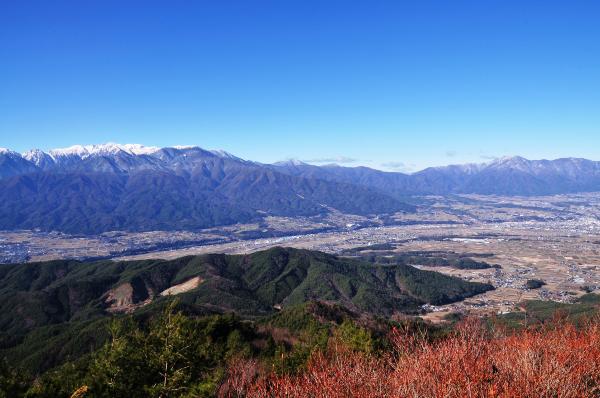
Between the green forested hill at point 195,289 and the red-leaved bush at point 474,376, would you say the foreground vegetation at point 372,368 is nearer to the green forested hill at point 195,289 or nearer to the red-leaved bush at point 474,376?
the red-leaved bush at point 474,376

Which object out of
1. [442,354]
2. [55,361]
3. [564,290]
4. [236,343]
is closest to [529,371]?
[442,354]

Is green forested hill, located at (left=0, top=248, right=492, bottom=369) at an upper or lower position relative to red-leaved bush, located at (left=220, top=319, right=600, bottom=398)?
lower

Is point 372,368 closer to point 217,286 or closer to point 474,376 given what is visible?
point 474,376

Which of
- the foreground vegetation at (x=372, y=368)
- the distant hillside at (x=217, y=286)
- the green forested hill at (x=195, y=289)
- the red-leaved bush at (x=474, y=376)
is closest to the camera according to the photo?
the red-leaved bush at (x=474, y=376)

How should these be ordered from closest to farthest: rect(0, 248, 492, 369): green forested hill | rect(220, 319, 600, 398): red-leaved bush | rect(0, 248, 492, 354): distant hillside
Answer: rect(220, 319, 600, 398): red-leaved bush, rect(0, 248, 492, 369): green forested hill, rect(0, 248, 492, 354): distant hillside

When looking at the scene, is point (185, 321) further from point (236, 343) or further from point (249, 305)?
point (249, 305)

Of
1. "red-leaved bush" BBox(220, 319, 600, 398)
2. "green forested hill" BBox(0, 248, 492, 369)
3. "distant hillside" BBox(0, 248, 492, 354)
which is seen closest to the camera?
"red-leaved bush" BBox(220, 319, 600, 398)

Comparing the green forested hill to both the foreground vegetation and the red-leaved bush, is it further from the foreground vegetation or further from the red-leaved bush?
the red-leaved bush

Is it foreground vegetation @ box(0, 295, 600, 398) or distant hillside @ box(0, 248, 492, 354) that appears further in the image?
distant hillside @ box(0, 248, 492, 354)

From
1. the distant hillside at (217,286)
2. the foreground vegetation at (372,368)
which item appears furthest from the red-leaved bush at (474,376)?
the distant hillside at (217,286)

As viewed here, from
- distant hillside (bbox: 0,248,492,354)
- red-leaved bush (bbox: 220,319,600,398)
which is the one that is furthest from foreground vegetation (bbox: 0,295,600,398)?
distant hillside (bbox: 0,248,492,354)

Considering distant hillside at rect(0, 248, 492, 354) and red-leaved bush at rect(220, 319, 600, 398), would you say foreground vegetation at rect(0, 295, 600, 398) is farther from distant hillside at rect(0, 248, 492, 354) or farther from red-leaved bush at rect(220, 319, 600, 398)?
distant hillside at rect(0, 248, 492, 354)
